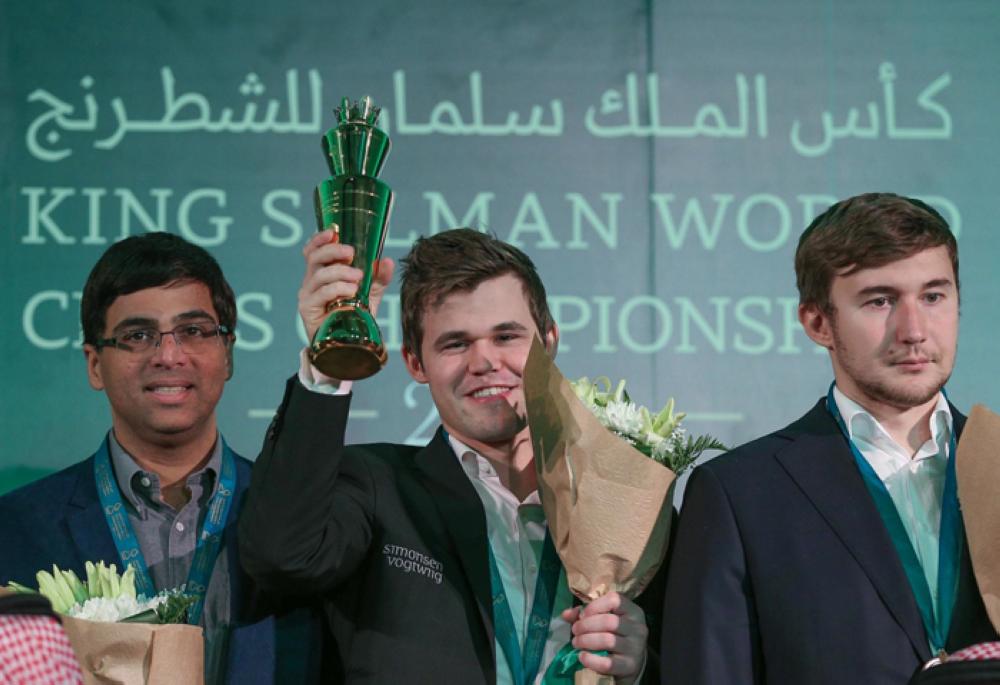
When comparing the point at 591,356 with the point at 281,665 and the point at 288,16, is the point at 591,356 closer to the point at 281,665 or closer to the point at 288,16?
the point at 288,16

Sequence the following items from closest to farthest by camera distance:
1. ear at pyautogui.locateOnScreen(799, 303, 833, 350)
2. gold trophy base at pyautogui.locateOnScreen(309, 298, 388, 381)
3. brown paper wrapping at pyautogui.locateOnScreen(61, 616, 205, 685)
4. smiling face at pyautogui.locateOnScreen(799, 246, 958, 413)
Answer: gold trophy base at pyautogui.locateOnScreen(309, 298, 388, 381) < brown paper wrapping at pyautogui.locateOnScreen(61, 616, 205, 685) < smiling face at pyautogui.locateOnScreen(799, 246, 958, 413) < ear at pyautogui.locateOnScreen(799, 303, 833, 350)

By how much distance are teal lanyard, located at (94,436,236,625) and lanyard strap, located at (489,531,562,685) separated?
583 mm

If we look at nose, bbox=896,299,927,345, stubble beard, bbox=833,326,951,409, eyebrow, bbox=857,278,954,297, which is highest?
eyebrow, bbox=857,278,954,297

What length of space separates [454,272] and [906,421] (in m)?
0.92

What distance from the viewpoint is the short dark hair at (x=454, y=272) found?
306cm

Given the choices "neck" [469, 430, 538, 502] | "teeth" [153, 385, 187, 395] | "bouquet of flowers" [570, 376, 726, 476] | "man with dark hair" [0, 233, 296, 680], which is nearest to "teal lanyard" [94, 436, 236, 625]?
"man with dark hair" [0, 233, 296, 680]

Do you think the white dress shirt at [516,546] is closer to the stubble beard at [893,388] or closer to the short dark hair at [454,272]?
the short dark hair at [454,272]

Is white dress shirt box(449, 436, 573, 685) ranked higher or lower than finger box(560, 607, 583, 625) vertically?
higher

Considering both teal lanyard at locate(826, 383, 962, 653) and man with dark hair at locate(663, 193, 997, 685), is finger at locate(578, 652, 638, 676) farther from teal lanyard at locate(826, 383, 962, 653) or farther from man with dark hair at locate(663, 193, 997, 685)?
teal lanyard at locate(826, 383, 962, 653)

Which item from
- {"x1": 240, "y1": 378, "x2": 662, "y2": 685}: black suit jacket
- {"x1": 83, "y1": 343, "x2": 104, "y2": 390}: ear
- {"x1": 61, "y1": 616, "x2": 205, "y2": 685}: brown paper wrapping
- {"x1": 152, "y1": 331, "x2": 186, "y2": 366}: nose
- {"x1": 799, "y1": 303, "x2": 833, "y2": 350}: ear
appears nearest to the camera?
{"x1": 61, "y1": 616, "x2": 205, "y2": 685}: brown paper wrapping

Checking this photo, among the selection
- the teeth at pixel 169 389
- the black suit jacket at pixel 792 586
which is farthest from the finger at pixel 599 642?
the teeth at pixel 169 389

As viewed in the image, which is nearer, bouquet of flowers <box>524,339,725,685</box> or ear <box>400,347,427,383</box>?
bouquet of flowers <box>524,339,725,685</box>

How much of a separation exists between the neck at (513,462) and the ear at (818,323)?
1.94 feet

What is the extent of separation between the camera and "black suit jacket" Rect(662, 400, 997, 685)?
2574 millimetres
